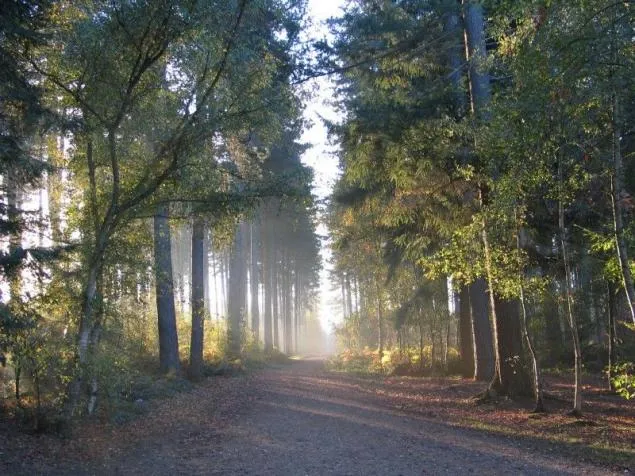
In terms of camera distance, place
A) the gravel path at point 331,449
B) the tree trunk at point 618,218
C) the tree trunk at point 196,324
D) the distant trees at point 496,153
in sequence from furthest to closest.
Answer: the tree trunk at point 196,324
the tree trunk at point 618,218
the gravel path at point 331,449
the distant trees at point 496,153

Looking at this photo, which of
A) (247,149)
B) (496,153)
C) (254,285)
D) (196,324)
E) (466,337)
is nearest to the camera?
(496,153)

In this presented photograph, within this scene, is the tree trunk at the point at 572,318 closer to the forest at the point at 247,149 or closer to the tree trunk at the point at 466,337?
the forest at the point at 247,149

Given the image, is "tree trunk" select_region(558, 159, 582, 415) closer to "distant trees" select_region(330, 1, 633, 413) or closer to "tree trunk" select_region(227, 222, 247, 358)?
"distant trees" select_region(330, 1, 633, 413)

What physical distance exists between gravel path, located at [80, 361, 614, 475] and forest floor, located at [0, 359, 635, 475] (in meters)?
0.02

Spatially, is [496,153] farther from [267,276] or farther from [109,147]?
[267,276]

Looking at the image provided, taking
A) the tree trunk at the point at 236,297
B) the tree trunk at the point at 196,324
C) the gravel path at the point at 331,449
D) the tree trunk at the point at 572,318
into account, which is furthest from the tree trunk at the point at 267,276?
the tree trunk at the point at 572,318

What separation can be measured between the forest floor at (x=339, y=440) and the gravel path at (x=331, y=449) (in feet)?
0.05

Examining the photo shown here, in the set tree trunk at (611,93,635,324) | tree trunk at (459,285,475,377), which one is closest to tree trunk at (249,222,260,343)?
tree trunk at (459,285,475,377)

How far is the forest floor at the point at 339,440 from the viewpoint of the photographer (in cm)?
748

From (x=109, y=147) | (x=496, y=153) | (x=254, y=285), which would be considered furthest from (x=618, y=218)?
(x=254, y=285)

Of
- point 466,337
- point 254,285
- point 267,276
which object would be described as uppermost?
point 267,276

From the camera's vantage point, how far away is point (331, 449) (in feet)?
28.5

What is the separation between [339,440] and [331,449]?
72 centimetres

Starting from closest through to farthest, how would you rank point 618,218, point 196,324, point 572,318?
point 618,218
point 572,318
point 196,324
